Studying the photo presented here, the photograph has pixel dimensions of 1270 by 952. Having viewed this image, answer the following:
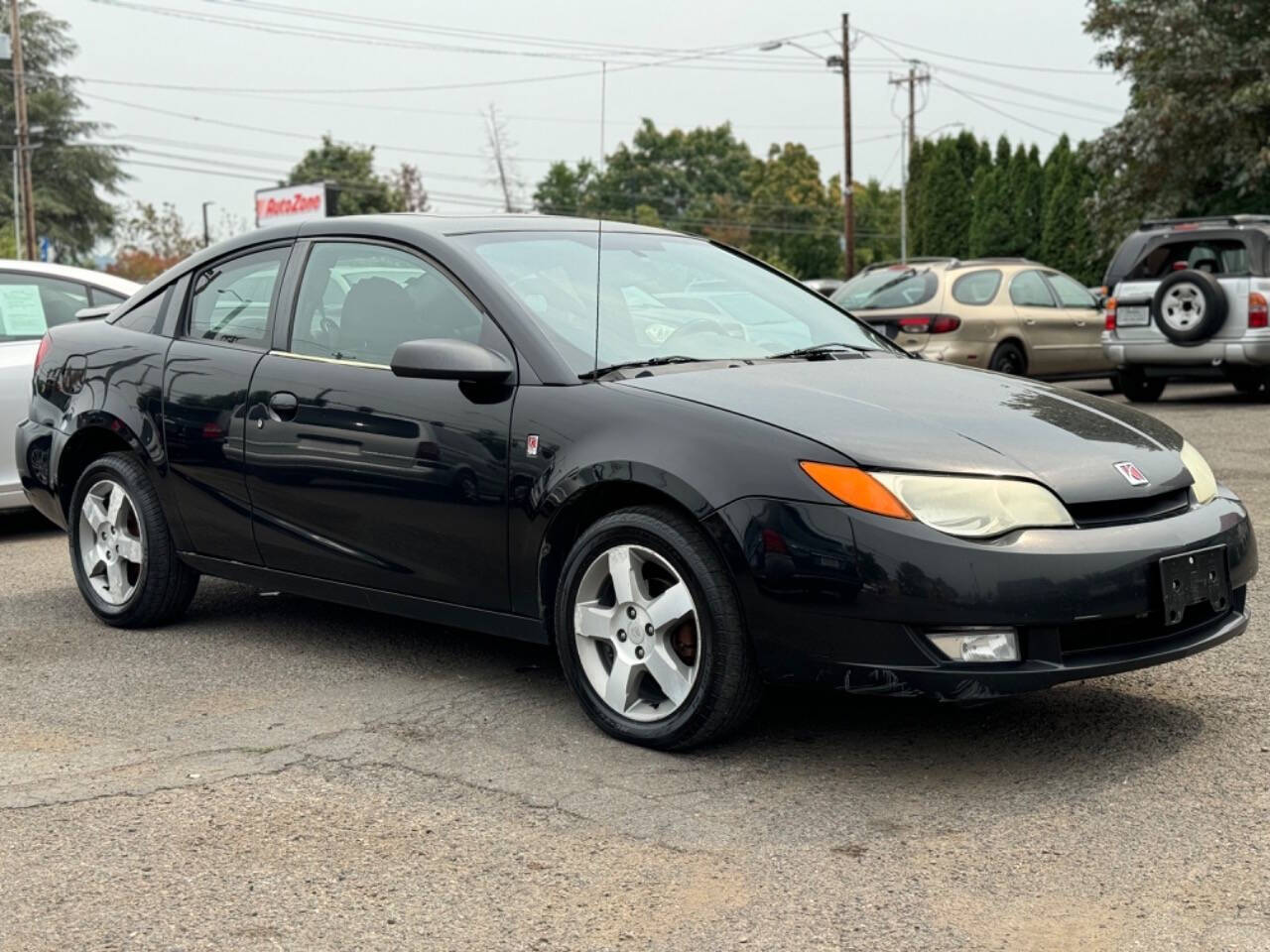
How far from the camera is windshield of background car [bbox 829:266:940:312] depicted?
15.5 meters

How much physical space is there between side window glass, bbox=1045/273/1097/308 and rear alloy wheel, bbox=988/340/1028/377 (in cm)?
109

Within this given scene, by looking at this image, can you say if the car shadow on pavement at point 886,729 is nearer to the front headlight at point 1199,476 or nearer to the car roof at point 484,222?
the front headlight at point 1199,476

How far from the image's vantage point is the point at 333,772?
4434 millimetres

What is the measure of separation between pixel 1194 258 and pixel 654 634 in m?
12.5

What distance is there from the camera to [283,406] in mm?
5449

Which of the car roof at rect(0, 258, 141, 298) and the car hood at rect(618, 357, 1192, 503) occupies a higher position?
the car roof at rect(0, 258, 141, 298)

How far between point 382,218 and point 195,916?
2826 millimetres

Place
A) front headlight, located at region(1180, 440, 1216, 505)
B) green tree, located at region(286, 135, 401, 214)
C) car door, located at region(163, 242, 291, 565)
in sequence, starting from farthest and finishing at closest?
green tree, located at region(286, 135, 401, 214)
car door, located at region(163, 242, 291, 565)
front headlight, located at region(1180, 440, 1216, 505)

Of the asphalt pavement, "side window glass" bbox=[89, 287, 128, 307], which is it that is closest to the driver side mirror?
the asphalt pavement

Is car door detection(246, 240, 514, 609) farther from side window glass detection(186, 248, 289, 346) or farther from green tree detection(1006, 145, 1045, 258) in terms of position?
green tree detection(1006, 145, 1045, 258)

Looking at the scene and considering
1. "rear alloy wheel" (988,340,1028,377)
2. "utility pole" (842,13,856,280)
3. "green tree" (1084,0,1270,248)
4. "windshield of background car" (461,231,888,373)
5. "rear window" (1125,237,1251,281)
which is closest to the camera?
"windshield of background car" (461,231,888,373)

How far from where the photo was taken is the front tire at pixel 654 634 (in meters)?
4.30

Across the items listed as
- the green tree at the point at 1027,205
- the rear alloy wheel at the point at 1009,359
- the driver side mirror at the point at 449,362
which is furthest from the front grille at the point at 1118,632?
the green tree at the point at 1027,205

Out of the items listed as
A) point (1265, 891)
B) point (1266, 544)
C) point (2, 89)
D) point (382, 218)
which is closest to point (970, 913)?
point (1265, 891)
